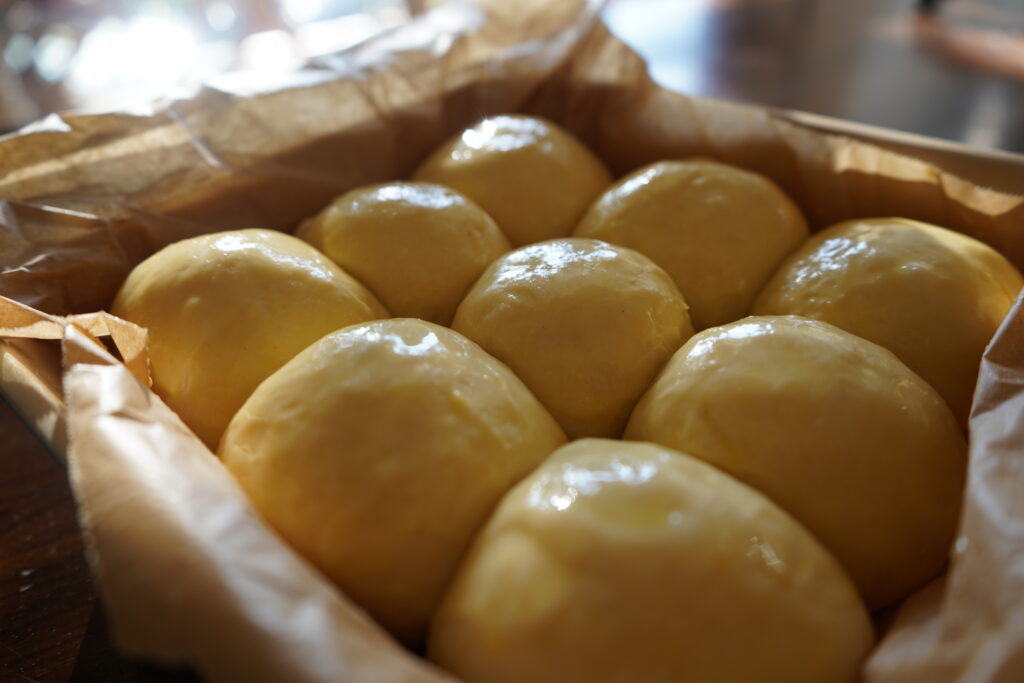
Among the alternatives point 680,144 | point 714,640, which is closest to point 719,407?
point 714,640

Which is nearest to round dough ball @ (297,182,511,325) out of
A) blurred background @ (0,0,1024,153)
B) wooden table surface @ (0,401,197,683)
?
wooden table surface @ (0,401,197,683)

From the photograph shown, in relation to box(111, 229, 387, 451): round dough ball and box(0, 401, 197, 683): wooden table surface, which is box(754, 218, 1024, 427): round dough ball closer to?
box(111, 229, 387, 451): round dough ball

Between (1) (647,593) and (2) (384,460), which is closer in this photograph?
(1) (647,593)

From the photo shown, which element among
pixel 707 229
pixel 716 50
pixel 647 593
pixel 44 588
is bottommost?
pixel 44 588

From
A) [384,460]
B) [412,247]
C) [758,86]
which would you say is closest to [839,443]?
[384,460]

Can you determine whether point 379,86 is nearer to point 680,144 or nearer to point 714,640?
point 680,144

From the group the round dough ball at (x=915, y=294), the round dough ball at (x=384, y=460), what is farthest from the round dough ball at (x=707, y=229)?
the round dough ball at (x=384, y=460)

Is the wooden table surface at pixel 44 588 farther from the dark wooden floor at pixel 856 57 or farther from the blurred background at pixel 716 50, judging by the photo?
the dark wooden floor at pixel 856 57

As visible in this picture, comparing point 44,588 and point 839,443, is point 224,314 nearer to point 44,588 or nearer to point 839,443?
point 44,588
